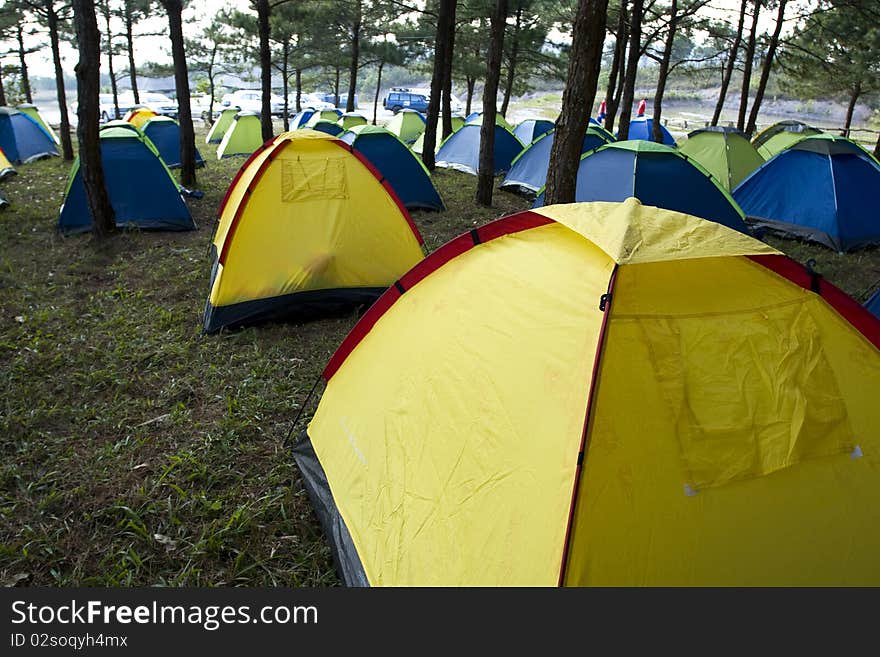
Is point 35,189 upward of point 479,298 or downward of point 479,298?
downward

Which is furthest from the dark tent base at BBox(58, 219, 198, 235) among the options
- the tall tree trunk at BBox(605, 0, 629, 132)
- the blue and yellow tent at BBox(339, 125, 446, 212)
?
the tall tree trunk at BBox(605, 0, 629, 132)

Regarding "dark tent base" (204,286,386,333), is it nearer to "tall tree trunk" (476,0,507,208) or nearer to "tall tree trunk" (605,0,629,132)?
"tall tree trunk" (476,0,507,208)

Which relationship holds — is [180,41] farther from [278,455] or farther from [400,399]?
[400,399]

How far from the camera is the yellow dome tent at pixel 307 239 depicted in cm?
502

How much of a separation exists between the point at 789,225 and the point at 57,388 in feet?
28.8

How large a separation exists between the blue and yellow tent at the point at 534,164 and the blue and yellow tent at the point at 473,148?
6.83 feet

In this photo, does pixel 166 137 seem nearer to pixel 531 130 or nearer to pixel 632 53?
pixel 531 130

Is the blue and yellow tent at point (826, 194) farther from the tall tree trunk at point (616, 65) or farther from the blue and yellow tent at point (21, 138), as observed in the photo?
the blue and yellow tent at point (21, 138)

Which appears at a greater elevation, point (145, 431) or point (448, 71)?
point (448, 71)

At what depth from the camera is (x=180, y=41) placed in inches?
401

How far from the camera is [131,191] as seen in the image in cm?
777

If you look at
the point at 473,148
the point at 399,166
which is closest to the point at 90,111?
the point at 399,166

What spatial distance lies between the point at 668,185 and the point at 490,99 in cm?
307

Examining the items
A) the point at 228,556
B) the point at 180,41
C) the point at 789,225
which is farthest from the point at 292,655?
the point at 180,41
